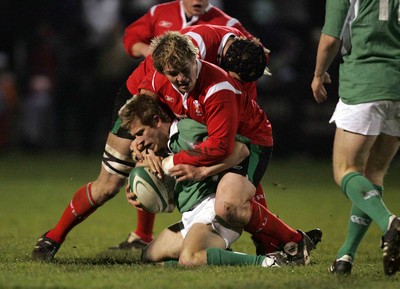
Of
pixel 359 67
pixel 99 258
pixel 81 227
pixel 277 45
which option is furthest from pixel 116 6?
pixel 359 67

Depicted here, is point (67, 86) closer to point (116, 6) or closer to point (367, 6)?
point (116, 6)

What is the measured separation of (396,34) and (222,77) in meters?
1.26

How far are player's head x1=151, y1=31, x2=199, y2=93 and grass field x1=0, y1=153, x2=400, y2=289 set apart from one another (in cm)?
127

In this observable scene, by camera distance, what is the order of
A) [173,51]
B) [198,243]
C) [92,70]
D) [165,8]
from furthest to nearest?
[92,70]
[165,8]
[198,243]
[173,51]

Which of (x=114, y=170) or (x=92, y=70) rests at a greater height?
(x=114, y=170)

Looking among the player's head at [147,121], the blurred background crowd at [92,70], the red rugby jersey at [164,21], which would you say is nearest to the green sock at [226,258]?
the player's head at [147,121]

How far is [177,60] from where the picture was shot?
6.94 m

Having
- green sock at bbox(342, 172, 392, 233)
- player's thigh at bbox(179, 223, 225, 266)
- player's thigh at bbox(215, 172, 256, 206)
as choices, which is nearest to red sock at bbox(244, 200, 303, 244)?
player's thigh at bbox(215, 172, 256, 206)

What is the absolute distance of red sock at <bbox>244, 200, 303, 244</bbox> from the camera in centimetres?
743

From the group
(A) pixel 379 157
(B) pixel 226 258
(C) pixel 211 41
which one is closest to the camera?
(A) pixel 379 157

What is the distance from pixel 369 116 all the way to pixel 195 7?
9.76ft

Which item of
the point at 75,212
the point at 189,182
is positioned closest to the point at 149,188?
the point at 189,182

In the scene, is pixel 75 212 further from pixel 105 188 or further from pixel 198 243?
pixel 198 243

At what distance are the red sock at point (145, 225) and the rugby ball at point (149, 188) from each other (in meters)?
1.48
